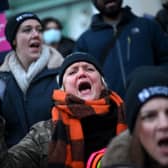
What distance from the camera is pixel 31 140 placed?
3.94 metres

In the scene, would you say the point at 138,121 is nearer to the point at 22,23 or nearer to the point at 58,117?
the point at 58,117

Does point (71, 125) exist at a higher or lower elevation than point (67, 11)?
higher

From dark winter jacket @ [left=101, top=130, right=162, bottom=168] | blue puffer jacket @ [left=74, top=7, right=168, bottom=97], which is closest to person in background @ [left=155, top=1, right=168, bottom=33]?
blue puffer jacket @ [left=74, top=7, right=168, bottom=97]

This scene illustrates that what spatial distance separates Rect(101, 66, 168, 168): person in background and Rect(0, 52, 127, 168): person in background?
537 millimetres

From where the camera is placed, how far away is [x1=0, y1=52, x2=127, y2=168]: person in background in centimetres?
373

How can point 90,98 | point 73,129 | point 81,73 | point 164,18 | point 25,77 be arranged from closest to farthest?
point 73,129 → point 90,98 → point 81,73 → point 25,77 → point 164,18

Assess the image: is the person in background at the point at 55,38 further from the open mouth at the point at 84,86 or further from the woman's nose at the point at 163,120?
the woman's nose at the point at 163,120

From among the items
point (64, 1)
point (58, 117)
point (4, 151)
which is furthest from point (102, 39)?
point (64, 1)

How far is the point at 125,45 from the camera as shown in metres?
5.24

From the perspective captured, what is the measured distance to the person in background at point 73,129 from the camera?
3729 millimetres

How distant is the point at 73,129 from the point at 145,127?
2.58 ft

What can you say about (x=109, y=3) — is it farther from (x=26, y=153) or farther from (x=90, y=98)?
(x=26, y=153)

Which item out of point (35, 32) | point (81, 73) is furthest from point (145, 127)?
point (35, 32)

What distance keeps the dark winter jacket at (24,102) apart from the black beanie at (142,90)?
1521 mm
